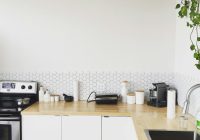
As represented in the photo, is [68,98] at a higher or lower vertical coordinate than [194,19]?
lower

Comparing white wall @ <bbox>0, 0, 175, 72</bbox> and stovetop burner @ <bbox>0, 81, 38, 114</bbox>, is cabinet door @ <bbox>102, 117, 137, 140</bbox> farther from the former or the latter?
stovetop burner @ <bbox>0, 81, 38, 114</bbox>

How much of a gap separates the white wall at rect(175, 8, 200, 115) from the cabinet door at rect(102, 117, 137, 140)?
24.5 inches

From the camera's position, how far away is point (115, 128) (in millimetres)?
2520

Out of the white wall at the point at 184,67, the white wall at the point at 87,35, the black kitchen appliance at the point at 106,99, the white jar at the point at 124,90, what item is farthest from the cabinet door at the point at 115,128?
the white wall at the point at 87,35

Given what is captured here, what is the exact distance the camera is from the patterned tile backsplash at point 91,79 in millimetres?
3059

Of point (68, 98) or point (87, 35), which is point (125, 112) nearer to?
point (68, 98)

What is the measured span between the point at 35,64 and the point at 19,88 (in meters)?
0.34

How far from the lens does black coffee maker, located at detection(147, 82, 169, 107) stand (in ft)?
9.12

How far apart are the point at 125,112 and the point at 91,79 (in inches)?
28.9

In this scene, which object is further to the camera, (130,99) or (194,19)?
(130,99)

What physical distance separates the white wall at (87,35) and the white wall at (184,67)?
0.54ft

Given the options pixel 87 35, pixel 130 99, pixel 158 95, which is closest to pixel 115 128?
pixel 130 99

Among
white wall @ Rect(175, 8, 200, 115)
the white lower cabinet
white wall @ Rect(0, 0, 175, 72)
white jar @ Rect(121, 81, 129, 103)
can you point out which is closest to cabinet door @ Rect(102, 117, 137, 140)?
the white lower cabinet

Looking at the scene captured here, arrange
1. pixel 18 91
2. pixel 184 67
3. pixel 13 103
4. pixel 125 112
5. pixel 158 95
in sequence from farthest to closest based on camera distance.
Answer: pixel 18 91, pixel 13 103, pixel 158 95, pixel 184 67, pixel 125 112
